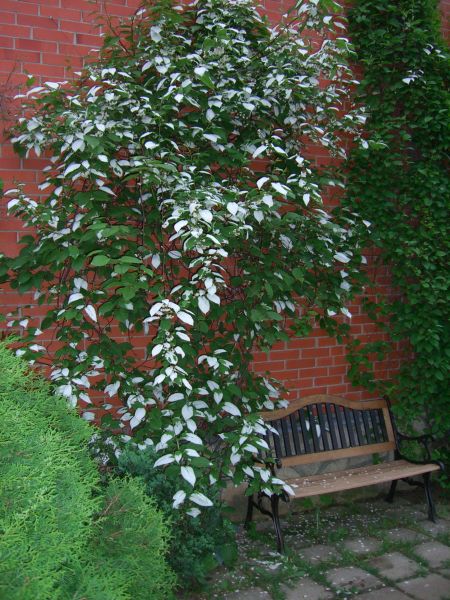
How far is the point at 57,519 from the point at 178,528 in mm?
1562

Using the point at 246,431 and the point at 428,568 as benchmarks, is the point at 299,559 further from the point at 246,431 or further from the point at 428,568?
the point at 246,431

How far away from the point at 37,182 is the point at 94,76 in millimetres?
667

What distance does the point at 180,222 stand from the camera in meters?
2.62

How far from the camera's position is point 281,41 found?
345 centimetres

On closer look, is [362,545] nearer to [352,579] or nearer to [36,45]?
[352,579]

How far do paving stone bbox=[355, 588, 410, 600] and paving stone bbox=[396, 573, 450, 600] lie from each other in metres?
0.05

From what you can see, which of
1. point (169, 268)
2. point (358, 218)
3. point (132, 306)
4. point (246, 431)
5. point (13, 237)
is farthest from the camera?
point (358, 218)

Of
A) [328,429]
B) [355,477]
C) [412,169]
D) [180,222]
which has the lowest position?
[355,477]

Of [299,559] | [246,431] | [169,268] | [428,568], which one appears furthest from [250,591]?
A: [169,268]

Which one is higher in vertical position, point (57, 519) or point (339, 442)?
point (57, 519)

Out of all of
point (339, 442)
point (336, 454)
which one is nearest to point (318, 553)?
point (336, 454)

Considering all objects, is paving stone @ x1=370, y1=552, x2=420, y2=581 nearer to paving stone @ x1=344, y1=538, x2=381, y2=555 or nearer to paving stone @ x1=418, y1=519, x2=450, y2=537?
paving stone @ x1=344, y1=538, x2=381, y2=555

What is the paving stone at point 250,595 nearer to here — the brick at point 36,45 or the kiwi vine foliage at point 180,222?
the kiwi vine foliage at point 180,222

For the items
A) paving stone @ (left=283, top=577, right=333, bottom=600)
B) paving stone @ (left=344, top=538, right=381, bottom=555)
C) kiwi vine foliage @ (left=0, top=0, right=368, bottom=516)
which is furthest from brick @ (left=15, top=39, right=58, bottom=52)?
paving stone @ (left=344, top=538, right=381, bottom=555)
